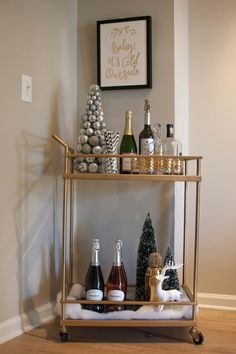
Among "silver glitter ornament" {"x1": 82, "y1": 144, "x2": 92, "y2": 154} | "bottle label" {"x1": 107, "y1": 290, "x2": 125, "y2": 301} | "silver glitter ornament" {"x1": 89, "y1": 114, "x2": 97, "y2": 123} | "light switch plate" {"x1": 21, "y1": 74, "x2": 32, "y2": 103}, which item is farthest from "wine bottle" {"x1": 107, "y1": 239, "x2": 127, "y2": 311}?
"light switch plate" {"x1": 21, "y1": 74, "x2": 32, "y2": 103}

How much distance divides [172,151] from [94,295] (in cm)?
63

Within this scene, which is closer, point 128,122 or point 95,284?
point 95,284

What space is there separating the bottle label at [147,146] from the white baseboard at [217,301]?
0.75 meters

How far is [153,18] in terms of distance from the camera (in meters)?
1.89

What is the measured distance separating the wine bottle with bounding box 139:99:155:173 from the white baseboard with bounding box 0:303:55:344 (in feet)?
2.21

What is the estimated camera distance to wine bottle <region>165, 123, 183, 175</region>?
1.65 m

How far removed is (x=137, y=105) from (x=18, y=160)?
1.89 feet

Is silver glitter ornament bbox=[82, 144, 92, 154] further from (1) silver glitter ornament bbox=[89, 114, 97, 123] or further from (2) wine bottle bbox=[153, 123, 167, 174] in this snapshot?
(2) wine bottle bbox=[153, 123, 167, 174]

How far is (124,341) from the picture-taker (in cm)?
159

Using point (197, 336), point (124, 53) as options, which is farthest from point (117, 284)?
point (124, 53)

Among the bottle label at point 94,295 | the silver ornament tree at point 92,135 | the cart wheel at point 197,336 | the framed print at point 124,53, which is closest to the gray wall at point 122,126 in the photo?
the framed print at point 124,53

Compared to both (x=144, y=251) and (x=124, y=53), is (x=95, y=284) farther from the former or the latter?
(x=124, y=53)

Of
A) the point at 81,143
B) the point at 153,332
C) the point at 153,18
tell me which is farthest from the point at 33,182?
the point at 153,18

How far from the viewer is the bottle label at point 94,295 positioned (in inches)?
63.4
